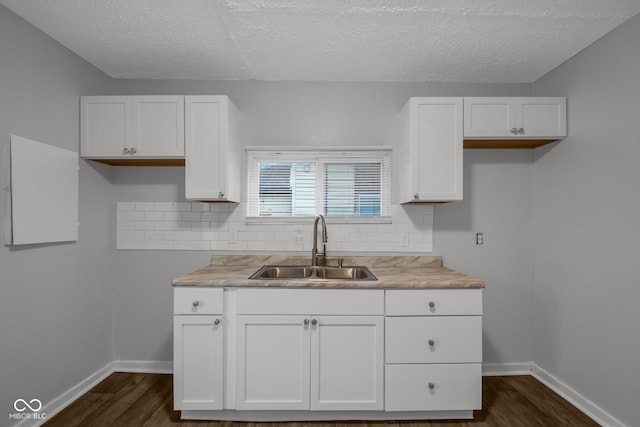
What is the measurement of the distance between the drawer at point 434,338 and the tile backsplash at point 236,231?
2.59ft

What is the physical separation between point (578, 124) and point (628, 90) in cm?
39

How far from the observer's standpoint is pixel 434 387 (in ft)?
6.78

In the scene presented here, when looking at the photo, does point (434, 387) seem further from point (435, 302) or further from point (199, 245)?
point (199, 245)

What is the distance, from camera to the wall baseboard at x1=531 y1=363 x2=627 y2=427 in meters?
2.04

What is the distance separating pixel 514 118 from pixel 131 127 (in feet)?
9.60

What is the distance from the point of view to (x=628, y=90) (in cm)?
194

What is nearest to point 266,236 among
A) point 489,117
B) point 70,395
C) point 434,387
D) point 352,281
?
point 352,281

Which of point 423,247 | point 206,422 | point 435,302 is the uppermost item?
point 423,247

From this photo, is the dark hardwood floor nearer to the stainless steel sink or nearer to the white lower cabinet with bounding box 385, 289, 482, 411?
the white lower cabinet with bounding box 385, 289, 482, 411

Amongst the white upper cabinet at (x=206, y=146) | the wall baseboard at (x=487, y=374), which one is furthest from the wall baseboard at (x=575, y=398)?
the white upper cabinet at (x=206, y=146)

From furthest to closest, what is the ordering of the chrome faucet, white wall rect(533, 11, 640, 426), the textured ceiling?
the chrome faucet < white wall rect(533, 11, 640, 426) < the textured ceiling

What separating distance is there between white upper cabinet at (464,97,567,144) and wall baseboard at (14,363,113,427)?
346 centimetres

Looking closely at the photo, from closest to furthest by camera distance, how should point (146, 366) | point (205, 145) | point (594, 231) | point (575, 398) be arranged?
point (594, 231), point (575, 398), point (205, 145), point (146, 366)

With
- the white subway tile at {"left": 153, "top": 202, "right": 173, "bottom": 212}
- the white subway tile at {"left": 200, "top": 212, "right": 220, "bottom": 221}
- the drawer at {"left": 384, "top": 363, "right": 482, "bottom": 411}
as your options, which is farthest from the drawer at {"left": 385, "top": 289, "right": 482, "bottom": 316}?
the white subway tile at {"left": 153, "top": 202, "right": 173, "bottom": 212}
